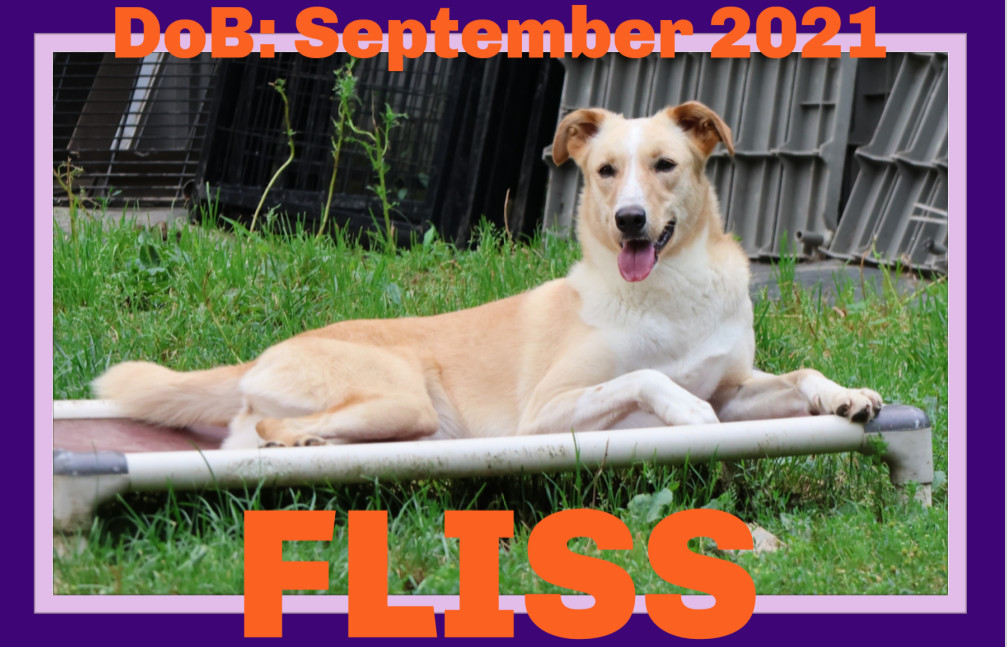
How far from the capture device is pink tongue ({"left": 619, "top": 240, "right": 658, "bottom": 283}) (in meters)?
3.75

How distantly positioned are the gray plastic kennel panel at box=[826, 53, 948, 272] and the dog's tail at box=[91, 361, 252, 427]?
3.87 meters

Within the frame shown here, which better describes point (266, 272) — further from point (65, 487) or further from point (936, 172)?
point (936, 172)

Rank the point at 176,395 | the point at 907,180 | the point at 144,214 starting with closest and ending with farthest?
the point at 176,395
the point at 907,180
the point at 144,214

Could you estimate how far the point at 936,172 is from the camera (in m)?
6.45

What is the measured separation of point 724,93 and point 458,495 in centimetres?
434

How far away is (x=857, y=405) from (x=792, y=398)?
1.24 feet

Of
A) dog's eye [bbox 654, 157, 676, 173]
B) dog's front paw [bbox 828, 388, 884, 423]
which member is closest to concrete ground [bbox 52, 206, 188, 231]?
dog's eye [bbox 654, 157, 676, 173]

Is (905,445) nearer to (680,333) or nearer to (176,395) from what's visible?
(680,333)

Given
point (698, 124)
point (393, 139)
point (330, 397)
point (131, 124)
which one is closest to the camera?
point (330, 397)

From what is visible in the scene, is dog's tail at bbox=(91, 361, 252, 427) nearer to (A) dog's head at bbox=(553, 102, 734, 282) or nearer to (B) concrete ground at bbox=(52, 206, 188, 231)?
(A) dog's head at bbox=(553, 102, 734, 282)

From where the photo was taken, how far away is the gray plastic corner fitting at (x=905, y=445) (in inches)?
136

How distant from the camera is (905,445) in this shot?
3.48 meters

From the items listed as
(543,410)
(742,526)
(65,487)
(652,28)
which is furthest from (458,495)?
(652,28)

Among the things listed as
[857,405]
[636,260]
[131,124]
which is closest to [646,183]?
[636,260]
